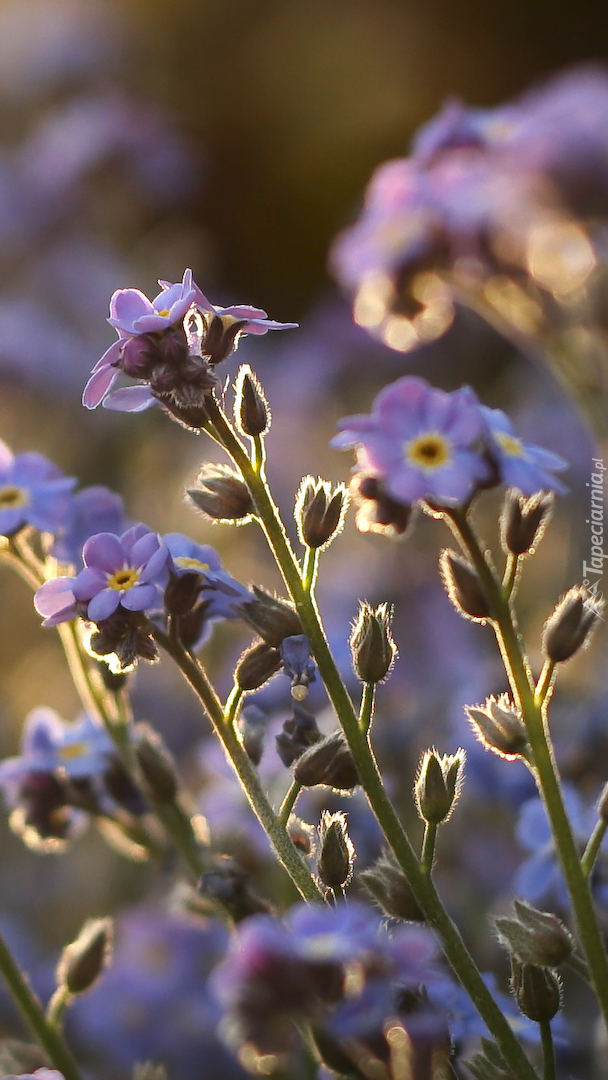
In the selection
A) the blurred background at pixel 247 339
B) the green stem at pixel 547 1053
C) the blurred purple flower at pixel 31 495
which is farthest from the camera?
the blurred background at pixel 247 339

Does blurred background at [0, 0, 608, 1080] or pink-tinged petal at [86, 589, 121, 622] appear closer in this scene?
pink-tinged petal at [86, 589, 121, 622]

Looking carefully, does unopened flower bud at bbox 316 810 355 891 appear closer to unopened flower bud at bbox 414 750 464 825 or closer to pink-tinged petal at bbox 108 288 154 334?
unopened flower bud at bbox 414 750 464 825

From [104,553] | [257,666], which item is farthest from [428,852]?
[104,553]

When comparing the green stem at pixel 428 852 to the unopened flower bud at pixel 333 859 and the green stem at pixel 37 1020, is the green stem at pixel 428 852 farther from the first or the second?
the green stem at pixel 37 1020

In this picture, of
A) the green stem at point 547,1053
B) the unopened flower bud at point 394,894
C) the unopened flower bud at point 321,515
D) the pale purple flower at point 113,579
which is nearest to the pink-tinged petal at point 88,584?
the pale purple flower at point 113,579

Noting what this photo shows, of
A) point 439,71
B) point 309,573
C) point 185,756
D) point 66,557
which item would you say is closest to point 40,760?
point 66,557

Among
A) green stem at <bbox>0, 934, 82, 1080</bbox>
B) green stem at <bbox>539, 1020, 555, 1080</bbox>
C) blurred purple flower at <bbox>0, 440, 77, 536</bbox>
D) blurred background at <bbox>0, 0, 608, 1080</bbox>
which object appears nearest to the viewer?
green stem at <bbox>539, 1020, 555, 1080</bbox>

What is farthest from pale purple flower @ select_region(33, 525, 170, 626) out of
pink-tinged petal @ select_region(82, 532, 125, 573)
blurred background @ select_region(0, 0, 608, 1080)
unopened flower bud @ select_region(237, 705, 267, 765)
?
blurred background @ select_region(0, 0, 608, 1080)

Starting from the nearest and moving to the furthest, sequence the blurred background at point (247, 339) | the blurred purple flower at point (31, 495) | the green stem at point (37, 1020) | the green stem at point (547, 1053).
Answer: the green stem at point (547, 1053), the green stem at point (37, 1020), the blurred purple flower at point (31, 495), the blurred background at point (247, 339)
